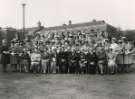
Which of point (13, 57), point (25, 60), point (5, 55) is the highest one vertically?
point (5, 55)

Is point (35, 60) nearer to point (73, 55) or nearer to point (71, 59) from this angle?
point (71, 59)

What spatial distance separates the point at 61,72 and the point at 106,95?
24.7 feet

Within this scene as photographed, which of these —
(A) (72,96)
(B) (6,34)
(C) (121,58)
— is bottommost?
(A) (72,96)

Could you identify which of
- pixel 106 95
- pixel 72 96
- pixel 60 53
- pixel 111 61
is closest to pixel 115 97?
pixel 106 95

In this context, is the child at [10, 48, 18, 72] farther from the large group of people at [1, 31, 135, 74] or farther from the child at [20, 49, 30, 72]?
the child at [20, 49, 30, 72]

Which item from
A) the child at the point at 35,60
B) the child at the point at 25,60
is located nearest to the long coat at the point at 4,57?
the child at the point at 25,60

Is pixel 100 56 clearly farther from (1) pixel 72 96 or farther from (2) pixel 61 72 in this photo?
(1) pixel 72 96

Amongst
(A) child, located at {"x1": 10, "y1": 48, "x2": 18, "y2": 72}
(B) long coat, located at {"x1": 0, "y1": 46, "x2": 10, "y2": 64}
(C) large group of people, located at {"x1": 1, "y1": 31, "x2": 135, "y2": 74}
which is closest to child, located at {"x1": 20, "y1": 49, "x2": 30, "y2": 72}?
(C) large group of people, located at {"x1": 1, "y1": 31, "x2": 135, "y2": 74}

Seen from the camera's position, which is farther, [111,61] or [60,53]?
[60,53]

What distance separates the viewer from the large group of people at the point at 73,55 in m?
13.8

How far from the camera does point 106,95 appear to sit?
773 centimetres

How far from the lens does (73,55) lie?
1447 cm

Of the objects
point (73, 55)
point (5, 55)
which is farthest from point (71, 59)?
point (5, 55)

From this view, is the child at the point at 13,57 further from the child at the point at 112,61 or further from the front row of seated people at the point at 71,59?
the child at the point at 112,61
